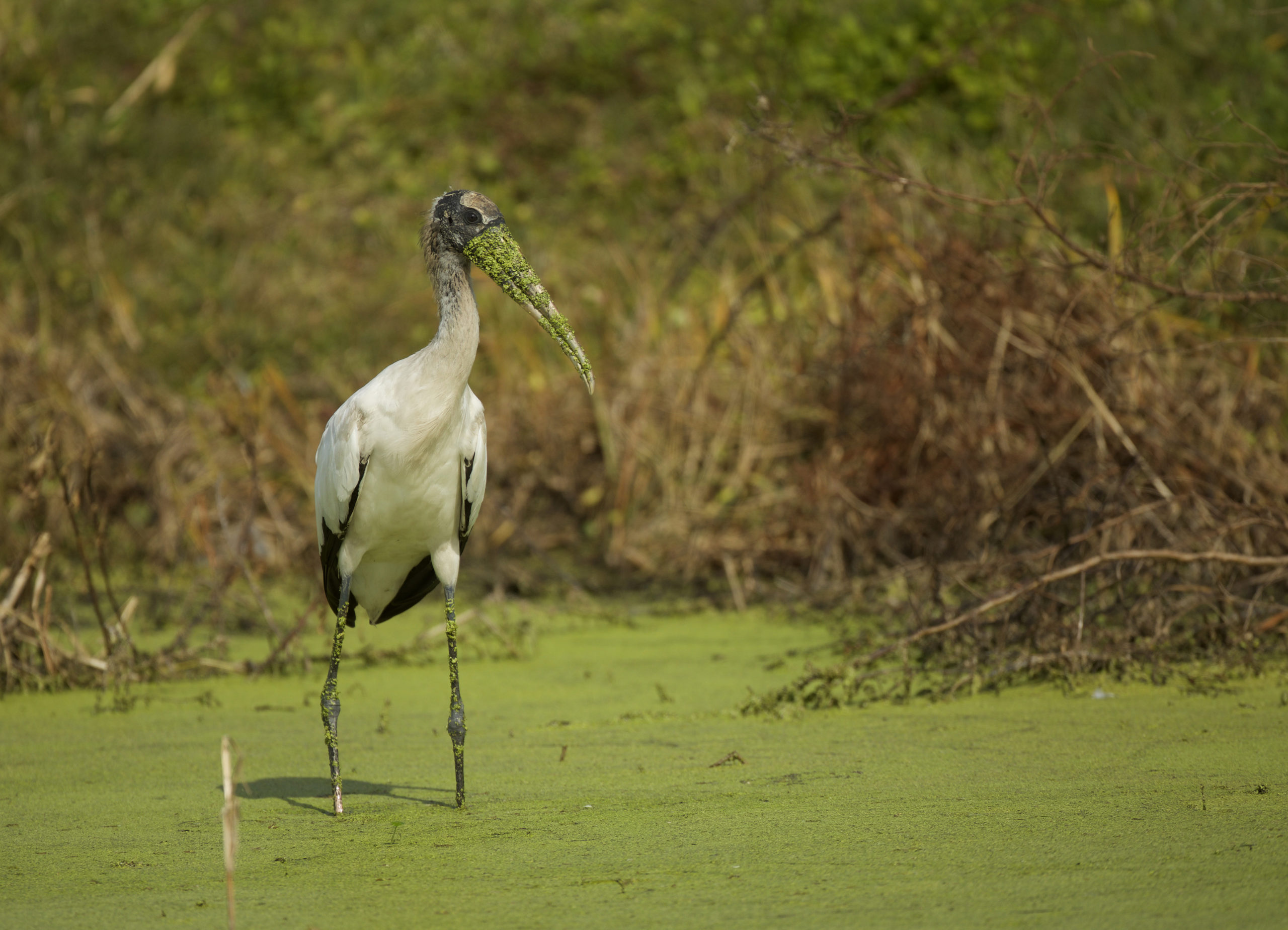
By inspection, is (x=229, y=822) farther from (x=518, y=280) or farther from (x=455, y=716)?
(x=518, y=280)

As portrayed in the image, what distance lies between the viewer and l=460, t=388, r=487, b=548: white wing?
Result: 3967mm

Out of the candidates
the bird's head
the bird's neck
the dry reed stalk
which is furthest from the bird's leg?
the dry reed stalk

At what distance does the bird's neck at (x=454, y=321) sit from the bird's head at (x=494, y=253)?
0.03 meters

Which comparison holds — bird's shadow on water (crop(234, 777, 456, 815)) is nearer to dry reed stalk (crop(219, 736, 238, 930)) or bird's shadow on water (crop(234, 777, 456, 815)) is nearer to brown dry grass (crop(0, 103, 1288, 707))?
dry reed stalk (crop(219, 736, 238, 930))

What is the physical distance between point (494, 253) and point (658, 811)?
1529mm

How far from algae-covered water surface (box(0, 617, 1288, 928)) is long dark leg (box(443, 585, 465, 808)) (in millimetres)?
58

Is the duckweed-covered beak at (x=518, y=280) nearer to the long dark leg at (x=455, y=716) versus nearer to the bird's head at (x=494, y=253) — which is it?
the bird's head at (x=494, y=253)

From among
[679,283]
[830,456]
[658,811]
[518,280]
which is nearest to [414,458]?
[518,280]

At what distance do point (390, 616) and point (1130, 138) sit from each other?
6891 millimetres

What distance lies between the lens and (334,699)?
4.01m

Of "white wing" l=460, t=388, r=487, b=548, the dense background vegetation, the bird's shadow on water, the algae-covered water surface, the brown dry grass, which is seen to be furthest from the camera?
the dense background vegetation

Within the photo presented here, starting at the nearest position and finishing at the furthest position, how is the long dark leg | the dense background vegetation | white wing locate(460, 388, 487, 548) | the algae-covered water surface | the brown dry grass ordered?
the algae-covered water surface
the long dark leg
white wing locate(460, 388, 487, 548)
the brown dry grass
the dense background vegetation

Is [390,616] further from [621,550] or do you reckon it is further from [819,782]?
[621,550]

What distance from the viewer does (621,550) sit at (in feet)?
23.7
